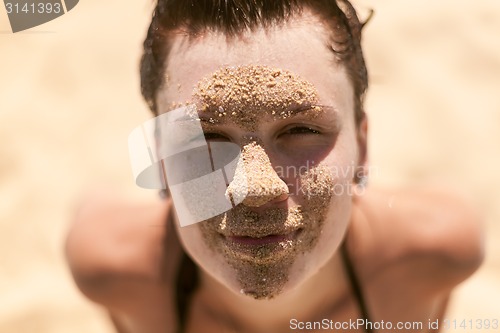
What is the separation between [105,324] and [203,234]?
122 centimetres

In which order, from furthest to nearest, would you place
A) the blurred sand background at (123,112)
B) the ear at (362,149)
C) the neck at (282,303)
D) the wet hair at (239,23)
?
the blurred sand background at (123,112)
the neck at (282,303)
the ear at (362,149)
the wet hair at (239,23)

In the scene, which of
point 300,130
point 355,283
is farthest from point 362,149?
point 355,283

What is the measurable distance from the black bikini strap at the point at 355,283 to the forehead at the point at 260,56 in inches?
20.7

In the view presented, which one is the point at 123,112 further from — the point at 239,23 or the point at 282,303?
the point at 239,23

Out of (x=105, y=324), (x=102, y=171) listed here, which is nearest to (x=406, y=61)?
(x=102, y=171)

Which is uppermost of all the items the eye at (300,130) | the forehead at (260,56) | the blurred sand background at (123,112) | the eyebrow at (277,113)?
the forehead at (260,56)

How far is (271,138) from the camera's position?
1.17 m

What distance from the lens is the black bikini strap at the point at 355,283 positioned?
1.65 meters

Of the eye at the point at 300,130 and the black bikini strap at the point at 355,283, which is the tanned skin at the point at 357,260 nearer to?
the black bikini strap at the point at 355,283

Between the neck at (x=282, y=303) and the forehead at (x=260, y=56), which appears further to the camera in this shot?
the neck at (x=282, y=303)

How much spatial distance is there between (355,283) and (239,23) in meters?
0.83

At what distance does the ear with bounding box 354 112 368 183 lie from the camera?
1.45 metres

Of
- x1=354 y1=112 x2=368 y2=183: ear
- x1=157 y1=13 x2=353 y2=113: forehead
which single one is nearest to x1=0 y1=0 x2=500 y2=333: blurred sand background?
x1=354 y1=112 x2=368 y2=183: ear

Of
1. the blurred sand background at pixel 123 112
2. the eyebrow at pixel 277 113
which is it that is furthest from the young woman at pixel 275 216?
the blurred sand background at pixel 123 112
